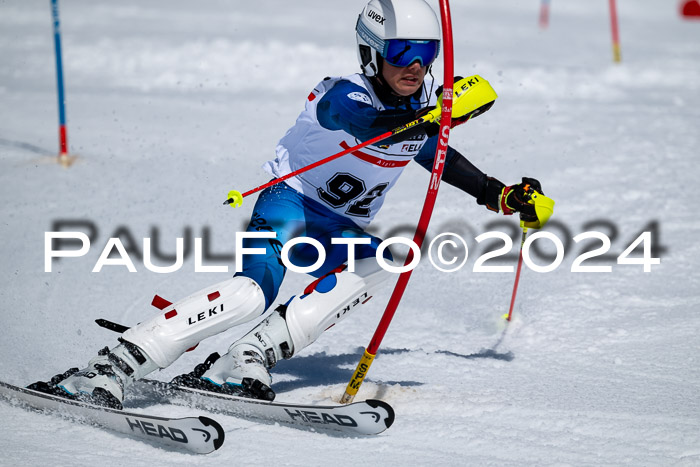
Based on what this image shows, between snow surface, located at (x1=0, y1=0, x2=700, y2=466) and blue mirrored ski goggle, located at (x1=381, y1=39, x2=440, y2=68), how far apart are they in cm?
149

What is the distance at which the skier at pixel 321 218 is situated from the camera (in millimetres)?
3240

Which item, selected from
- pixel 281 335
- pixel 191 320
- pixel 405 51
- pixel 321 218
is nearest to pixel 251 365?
pixel 281 335

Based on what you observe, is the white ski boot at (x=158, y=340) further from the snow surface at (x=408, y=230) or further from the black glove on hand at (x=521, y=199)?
the black glove on hand at (x=521, y=199)

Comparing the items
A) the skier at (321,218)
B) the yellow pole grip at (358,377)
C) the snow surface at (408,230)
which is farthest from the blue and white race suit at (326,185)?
the snow surface at (408,230)

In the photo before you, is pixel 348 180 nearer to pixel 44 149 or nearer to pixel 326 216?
pixel 326 216

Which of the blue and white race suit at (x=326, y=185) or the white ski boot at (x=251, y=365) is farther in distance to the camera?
the blue and white race suit at (x=326, y=185)

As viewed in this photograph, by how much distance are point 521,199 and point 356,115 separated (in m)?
0.97

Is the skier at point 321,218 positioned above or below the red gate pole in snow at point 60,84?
below

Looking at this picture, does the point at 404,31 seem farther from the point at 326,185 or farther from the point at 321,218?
the point at 321,218

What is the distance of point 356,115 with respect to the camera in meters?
3.22

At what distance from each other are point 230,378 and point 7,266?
107 inches

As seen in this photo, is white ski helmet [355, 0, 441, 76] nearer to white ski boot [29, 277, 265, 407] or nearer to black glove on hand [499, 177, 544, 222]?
black glove on hand [499, 177, 544, 222]
